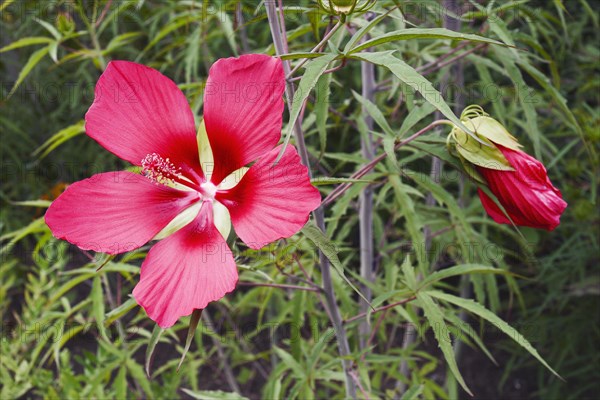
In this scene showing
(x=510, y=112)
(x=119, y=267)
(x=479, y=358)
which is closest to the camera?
(x=119, y=267)

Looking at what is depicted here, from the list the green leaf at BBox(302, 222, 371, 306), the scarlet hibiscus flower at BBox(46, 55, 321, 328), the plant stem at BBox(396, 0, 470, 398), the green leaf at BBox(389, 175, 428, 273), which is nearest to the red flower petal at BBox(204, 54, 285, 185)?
the scarlet hibiscus flower at BBox(46, 55, 321, 328)

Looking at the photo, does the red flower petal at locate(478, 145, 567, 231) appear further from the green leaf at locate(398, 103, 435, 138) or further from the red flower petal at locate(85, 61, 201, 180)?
the red flower petal at locate(85, 61, 201, 180)

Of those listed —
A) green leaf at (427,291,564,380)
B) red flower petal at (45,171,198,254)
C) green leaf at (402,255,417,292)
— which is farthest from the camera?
green leaf at (402,255,417,292)

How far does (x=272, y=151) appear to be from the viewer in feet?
2.04

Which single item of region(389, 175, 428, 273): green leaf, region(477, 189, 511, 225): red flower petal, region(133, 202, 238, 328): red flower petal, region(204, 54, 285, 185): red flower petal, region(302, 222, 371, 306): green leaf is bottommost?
region(389, 175, 428, 273): green leaf

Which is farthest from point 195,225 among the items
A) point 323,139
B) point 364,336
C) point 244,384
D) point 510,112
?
point 244,384

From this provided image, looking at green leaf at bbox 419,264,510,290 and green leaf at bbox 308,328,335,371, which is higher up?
green leaf at bbox 419,264,510,290

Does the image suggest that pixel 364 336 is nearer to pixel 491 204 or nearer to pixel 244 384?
pixel 491 204

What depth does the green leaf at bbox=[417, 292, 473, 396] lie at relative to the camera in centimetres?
77

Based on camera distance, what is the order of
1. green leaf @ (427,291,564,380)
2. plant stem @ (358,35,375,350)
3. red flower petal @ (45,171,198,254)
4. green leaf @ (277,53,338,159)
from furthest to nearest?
plant stem @ (358,35,375,350) < green leaf @ (427,291,564,380) < red flower petal @ (45,171,198,254) < green leaf @ (277,53,338,159)

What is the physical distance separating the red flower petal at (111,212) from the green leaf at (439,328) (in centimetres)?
38

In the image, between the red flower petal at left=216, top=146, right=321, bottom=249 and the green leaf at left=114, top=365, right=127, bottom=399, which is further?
the green leaf at left=114, top=365, right=127, bottom=399

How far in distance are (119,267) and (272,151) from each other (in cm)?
49

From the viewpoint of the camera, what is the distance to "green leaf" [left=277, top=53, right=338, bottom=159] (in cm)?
52
